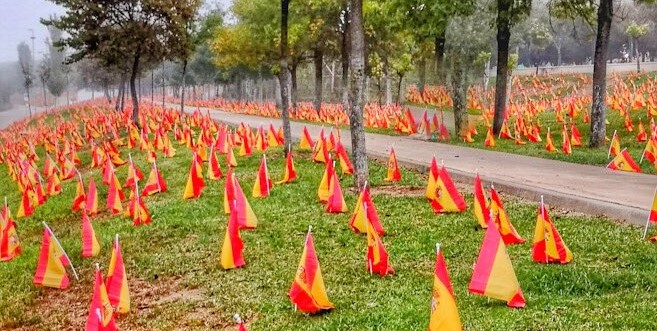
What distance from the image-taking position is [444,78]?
26.7 m

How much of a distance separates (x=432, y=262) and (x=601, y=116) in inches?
495

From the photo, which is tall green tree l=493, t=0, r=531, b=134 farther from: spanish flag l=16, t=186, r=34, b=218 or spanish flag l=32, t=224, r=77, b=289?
spanish flag l=32, t=224, r=77, b=289

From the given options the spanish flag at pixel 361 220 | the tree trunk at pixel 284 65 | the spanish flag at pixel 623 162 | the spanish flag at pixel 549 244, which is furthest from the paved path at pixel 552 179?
the spanish flag at pixel 361 220

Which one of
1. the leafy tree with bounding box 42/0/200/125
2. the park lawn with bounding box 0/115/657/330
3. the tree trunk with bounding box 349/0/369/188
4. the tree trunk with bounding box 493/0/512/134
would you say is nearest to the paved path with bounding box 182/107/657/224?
the park lawn with bounding box 0/115/657/330

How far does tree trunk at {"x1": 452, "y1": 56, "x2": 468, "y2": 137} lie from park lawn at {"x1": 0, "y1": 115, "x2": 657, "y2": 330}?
28.4 ft

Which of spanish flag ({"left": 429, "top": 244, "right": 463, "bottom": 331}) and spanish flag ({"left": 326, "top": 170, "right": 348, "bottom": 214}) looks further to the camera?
spanish flag ({"left": 326, "top": 170, "right": 348, "bottom": 214})

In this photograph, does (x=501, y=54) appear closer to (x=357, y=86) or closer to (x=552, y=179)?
(x=552, y=179)

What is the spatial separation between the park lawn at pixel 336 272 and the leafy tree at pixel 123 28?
1590 cm

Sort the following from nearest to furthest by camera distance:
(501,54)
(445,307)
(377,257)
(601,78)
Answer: (445,307), (377,257), (601,78), (501,54)

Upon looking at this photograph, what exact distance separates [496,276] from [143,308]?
192 inches

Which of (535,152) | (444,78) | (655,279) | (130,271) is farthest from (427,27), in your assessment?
(655,279)

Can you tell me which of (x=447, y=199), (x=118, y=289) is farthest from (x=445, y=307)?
(x=447, y=199)

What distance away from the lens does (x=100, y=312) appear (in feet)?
23.5

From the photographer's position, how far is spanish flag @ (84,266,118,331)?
7.02 meters
